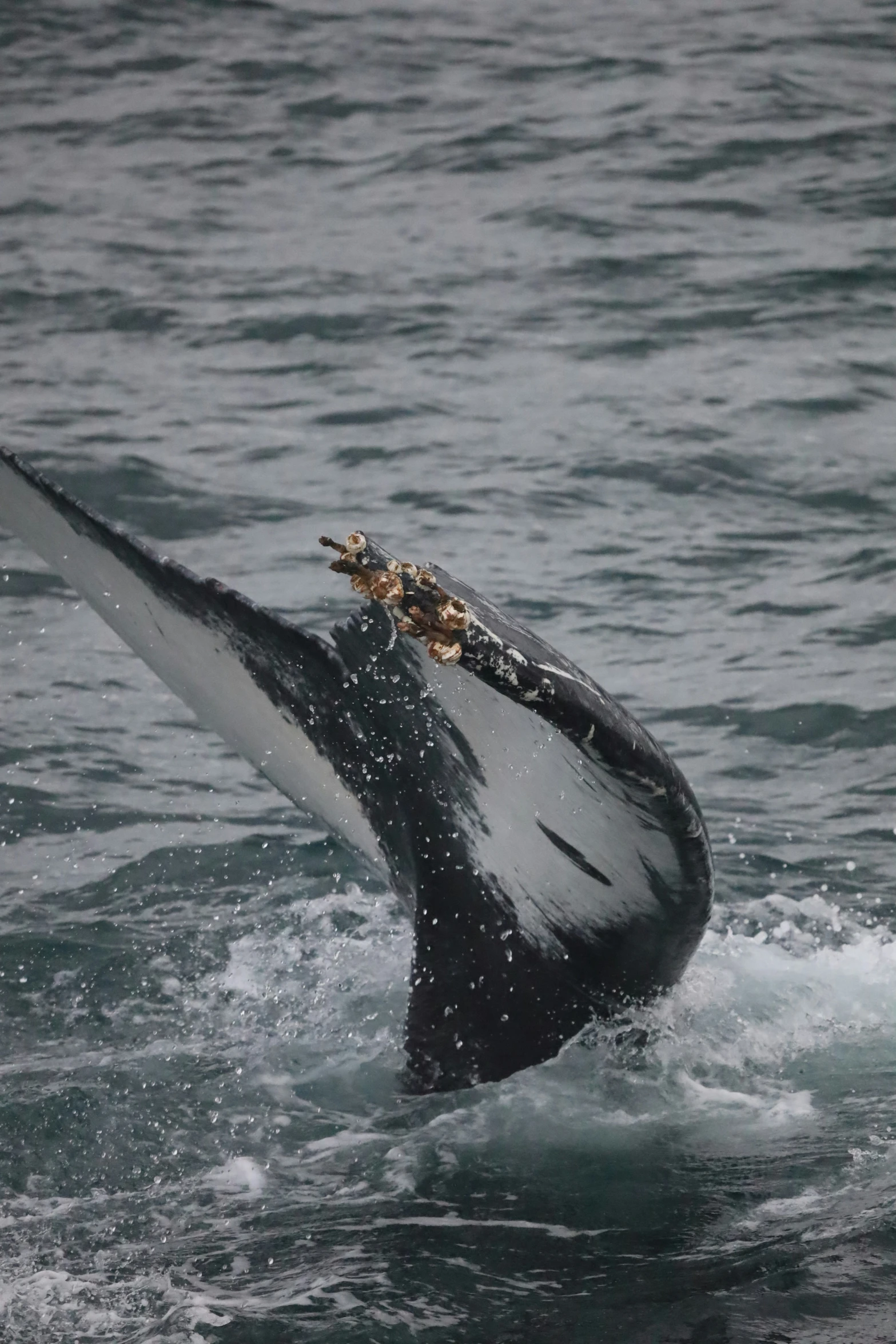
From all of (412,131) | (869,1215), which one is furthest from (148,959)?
(412,131)

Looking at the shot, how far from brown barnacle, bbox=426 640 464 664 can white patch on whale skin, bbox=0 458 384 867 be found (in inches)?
42.9

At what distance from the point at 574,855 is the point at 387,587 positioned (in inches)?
41.3

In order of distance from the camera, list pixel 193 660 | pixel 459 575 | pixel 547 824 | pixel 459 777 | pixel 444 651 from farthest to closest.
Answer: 1. pixel 459 575
2. pixel 193 660
3. pixel 459 777
4. pixel 547 824
5. pixel 444 651

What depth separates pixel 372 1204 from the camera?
3.95 meters

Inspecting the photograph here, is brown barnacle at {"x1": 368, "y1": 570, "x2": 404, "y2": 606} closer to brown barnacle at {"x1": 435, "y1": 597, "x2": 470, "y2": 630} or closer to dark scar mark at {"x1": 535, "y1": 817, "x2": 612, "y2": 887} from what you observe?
brown barnacle at {"x1": 435, "y1": 597, "x2": 470, "y2": 630}

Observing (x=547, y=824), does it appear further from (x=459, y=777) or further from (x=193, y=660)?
(x=193, y=660)

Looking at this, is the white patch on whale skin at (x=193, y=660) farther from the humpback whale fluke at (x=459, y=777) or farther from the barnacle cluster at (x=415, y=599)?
the barnacle cluster at (x=415, y=599)

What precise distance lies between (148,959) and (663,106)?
12.9m

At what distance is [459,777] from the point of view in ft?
12.1

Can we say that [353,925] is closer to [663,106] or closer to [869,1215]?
[869,1215]

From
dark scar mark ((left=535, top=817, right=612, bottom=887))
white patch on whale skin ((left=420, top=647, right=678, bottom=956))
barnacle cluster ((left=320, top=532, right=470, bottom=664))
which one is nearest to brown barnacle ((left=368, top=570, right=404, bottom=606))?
barnacle cluster ((left=320, top=532, right=470, bottom=664))

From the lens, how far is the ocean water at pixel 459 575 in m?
3.78

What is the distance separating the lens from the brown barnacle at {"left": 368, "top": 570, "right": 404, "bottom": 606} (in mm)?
2801

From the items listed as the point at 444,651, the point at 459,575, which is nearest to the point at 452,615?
the point at 444,651
